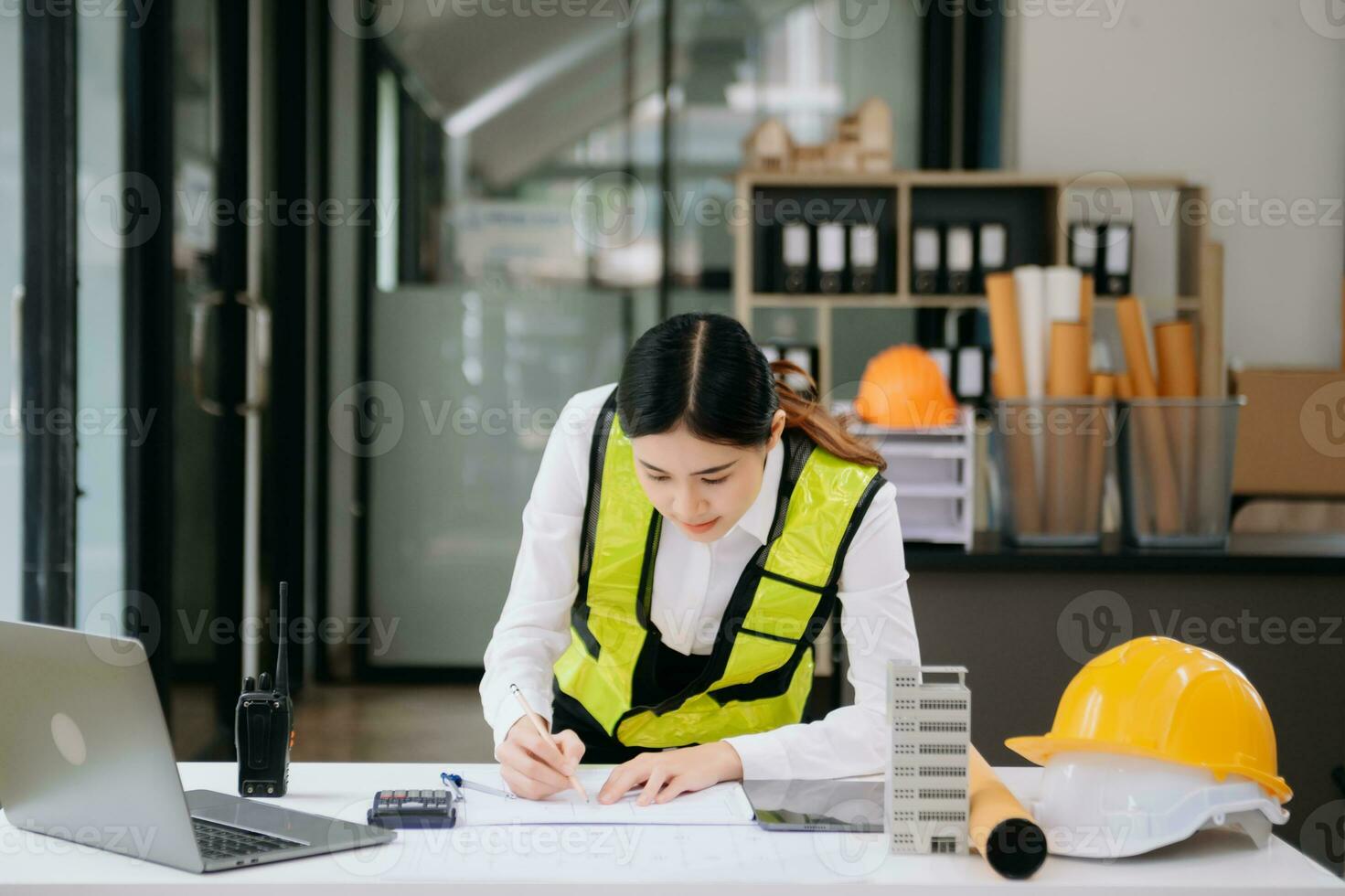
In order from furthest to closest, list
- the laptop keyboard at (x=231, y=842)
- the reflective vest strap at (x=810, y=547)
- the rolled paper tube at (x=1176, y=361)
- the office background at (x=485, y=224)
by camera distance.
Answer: the office background at (x=485, y=224)
the rolled paper tube at (x=1176, y=361)
the reflective vest strap at (x=810, y=547)
the laptop keyboard at (x=231, y=842)

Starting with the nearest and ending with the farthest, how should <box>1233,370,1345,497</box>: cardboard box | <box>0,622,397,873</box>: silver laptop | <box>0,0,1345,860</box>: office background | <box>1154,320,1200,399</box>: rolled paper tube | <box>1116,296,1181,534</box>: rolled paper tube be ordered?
<box>0,622,397,873</box>: silver laptop → <box>1116,296,1181,534</box>: rolled paper tube → <box>1154,320,1200,399</box>: rolled paper tube → <box>1233,370,1345,497</box>: cardboard box → <box>0,0,1345,860</box>: office background

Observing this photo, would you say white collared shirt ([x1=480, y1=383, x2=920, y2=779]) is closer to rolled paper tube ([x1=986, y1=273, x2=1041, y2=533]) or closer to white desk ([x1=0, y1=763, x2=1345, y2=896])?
white desk ([x1=0, y1=763, x2=1345, y2=896])

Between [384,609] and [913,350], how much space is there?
2718 millimetres

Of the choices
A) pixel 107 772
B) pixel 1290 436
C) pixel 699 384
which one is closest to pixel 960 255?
pixel 1290 436

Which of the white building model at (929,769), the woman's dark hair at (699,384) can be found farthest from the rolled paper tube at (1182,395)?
the white building model at (929,769)

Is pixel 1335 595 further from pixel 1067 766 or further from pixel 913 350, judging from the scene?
pixel 1067 766

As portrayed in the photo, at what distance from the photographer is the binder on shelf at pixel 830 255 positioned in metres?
4.06

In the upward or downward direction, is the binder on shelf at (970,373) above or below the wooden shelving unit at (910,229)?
below

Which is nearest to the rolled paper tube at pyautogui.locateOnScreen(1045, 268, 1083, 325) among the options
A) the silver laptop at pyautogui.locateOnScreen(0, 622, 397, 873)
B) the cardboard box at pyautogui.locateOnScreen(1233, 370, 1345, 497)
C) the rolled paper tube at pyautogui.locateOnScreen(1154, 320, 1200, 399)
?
the rolled paper tube at pyautogui.locateOnScreen(1154, 320, 1200, 399)

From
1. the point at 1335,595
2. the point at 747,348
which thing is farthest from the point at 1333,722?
the point at 747,348

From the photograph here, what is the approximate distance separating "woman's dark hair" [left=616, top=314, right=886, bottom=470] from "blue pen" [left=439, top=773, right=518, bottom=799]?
18.0 inches

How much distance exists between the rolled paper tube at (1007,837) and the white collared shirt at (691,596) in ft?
0.94

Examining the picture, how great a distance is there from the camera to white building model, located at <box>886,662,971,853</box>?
1.27m

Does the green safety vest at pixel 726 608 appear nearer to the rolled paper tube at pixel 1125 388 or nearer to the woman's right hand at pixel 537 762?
the woman's right hand at pixel 537 762
